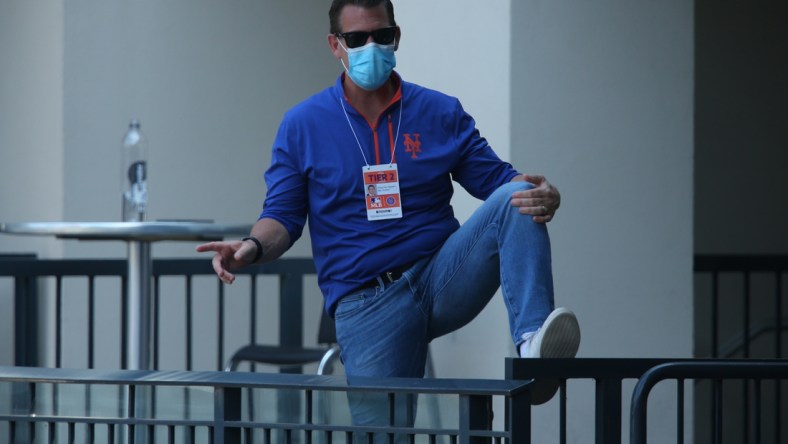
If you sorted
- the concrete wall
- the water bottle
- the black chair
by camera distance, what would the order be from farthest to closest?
the black chair → the water bottle → the concrete wall

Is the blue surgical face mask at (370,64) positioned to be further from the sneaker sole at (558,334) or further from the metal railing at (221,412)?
the metal railing at (221,412)

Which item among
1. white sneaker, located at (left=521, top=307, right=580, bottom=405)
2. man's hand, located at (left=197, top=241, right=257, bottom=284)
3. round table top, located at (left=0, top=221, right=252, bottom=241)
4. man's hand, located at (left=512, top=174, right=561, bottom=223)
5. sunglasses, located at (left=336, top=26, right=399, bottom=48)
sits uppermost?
sunglasses, located at (left=336, top=26, right=399, bottom=48)

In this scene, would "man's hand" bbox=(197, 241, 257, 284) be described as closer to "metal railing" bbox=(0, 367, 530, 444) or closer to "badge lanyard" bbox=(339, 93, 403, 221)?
"badge lanyard" bbox=(339, 93, 403, 221)

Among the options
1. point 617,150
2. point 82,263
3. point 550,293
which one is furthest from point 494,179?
point 82,263

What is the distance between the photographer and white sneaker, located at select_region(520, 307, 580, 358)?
3.02m

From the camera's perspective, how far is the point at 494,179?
362cm

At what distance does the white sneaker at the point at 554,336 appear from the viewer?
3.02m

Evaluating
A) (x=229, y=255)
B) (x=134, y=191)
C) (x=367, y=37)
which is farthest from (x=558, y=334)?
(x=134, y=191)

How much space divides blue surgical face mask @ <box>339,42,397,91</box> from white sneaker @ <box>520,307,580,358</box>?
84 cm

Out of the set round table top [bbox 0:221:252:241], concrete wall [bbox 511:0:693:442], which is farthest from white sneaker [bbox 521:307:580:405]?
round table top [bbox 0:221:252:241]

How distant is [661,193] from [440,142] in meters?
1.73

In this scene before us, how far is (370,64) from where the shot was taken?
136 inches

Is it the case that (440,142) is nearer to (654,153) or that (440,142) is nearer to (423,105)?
(423,105)

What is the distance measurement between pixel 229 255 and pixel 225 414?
0.77 meters
